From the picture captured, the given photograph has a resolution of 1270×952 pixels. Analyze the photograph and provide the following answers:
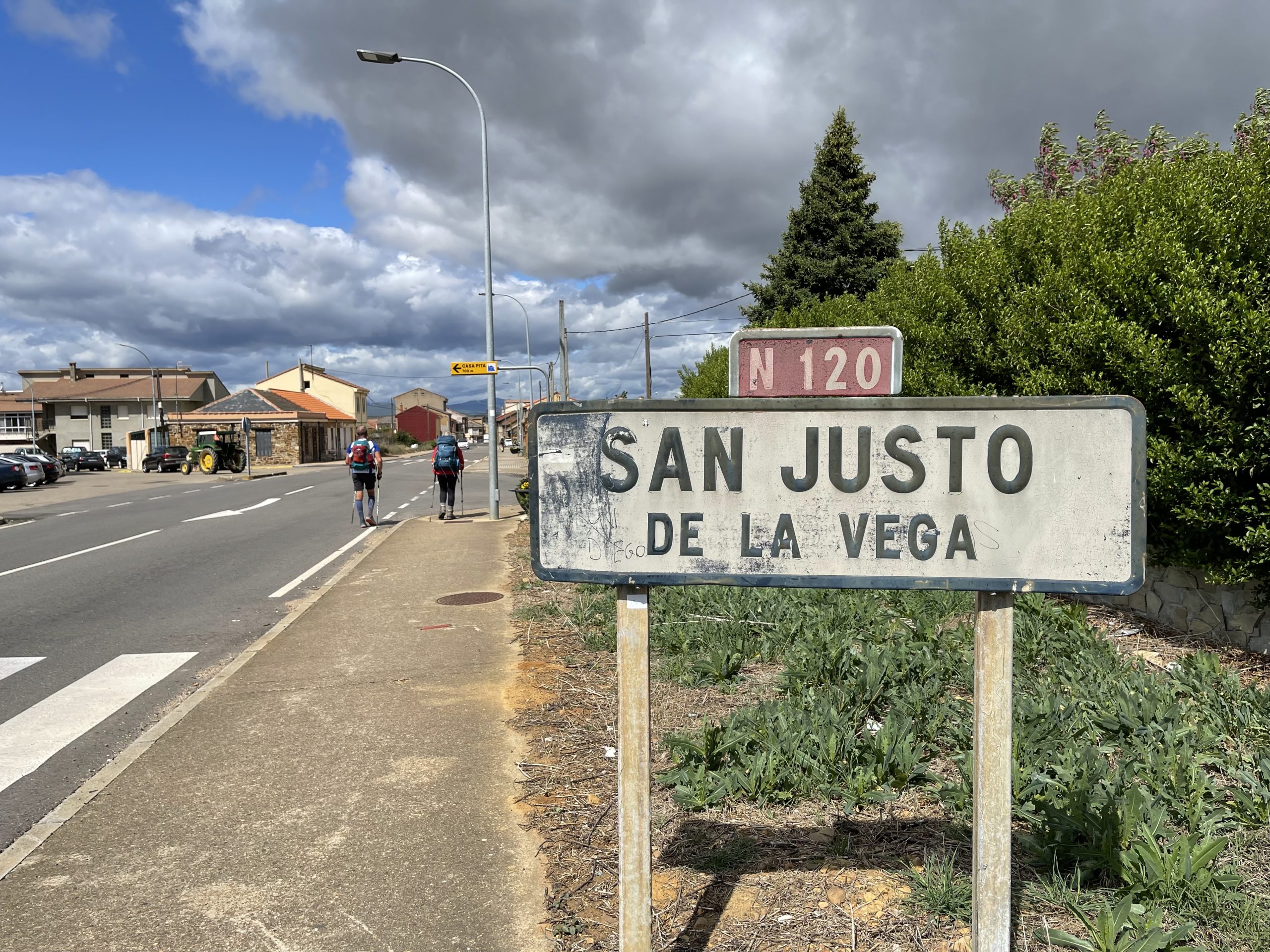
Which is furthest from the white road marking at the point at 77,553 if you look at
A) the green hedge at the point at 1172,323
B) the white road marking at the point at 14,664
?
the green hedge at the point at 1172,323

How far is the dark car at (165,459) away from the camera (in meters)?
45.6

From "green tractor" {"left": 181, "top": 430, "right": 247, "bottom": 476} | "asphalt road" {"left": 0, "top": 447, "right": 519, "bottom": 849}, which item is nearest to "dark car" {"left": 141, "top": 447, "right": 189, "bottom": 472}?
"green tractor" {"left": 181, "top": 430, "right": 247, "bottom": 476}

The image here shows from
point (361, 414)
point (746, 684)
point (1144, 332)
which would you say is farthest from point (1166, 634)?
point (361, 414)

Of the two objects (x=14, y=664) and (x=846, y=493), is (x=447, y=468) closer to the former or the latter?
(x=14, y=664)

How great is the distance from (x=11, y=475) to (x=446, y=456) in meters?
24.7

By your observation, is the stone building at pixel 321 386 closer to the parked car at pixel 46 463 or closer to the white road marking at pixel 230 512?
the parked car at pixel 46 463

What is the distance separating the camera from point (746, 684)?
511 cm

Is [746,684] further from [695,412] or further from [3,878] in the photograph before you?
[3,878]

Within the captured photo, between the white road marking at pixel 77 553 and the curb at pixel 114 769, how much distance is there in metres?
6.12

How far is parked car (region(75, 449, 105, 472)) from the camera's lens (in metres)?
50.9

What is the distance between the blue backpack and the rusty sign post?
13.7 m

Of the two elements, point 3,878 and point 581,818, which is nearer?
point 3,878

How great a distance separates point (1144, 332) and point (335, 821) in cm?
574

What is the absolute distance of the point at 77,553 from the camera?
42.3ft
